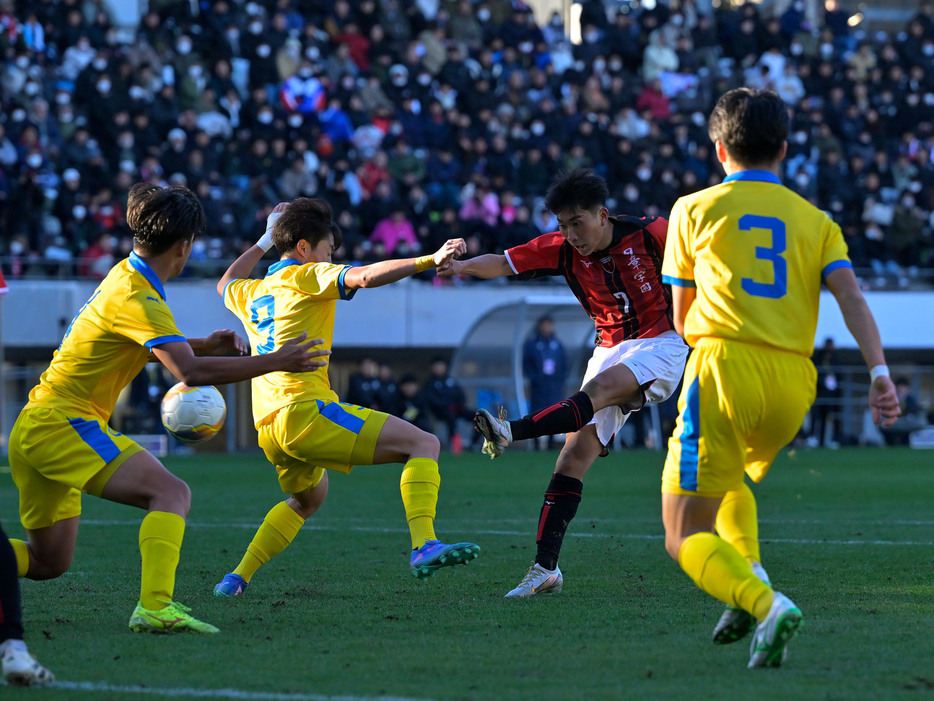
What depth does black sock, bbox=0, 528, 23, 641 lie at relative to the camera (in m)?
3.95

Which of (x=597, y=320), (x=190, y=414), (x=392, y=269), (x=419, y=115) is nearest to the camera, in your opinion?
(x=392, y=269)

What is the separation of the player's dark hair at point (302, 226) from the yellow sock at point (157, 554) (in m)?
1.63

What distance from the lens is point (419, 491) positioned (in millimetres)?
5637

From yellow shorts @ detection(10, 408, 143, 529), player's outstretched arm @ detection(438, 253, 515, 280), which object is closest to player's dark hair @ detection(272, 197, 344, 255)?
player's outstretched arm @ detection(438, 253, 515, 280)

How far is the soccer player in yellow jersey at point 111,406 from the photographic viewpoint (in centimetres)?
483

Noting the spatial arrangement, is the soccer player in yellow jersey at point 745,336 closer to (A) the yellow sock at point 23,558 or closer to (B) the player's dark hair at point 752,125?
(B) the player's dark hair at point 752,125

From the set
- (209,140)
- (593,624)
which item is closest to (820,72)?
(209,140)

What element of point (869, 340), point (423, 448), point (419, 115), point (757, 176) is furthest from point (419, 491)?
point (419, 115)

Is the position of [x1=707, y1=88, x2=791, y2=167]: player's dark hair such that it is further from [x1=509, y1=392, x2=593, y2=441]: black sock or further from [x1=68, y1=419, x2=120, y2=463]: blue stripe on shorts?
[x1=68, y1=419, x2=120, y2=463]: blue stripe on shorts

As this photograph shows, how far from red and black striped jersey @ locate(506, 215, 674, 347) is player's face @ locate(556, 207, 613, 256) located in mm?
70

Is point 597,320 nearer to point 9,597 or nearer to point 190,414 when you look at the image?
point 190,414

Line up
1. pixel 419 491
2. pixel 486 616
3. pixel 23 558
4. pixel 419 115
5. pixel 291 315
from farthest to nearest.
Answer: pixel 419 115
pixel 291 315
pixel 419 491
pixel 486 616
pixel 23 558

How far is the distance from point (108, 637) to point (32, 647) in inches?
11.8

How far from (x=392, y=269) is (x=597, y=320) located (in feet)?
5.20
